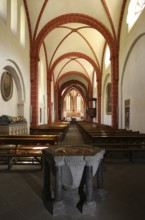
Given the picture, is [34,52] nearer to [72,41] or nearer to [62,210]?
[72,41]

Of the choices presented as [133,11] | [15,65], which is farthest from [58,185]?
[133,11]

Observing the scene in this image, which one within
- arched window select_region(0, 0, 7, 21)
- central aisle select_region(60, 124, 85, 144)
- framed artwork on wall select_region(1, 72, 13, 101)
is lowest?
central aisle select_region(60, 124, 85, 144)

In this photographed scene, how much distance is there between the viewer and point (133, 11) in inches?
416

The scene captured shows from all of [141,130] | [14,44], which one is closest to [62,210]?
[141,130]

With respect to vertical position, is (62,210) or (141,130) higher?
(141,130)

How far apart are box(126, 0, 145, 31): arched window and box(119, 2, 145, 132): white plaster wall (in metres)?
0.46

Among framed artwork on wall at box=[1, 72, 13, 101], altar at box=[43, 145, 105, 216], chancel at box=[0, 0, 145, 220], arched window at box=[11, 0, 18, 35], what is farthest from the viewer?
arched window at box=[11, 0, 18, 35]

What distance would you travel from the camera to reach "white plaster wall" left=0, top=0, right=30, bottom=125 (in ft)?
29.2

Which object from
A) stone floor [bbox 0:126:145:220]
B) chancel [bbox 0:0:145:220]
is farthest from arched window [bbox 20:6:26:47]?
stone floor [bbox 0:126:145:220]

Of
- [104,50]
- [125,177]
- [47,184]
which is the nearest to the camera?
[47,184]

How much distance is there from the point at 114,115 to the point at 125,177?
28.5 feet

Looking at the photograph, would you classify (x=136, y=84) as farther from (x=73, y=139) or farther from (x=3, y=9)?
(x=3, y=9)

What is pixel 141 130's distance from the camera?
366 inches

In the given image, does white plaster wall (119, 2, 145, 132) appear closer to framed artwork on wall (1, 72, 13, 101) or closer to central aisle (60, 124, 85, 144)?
central aisle (60, 124, 85, 144)
